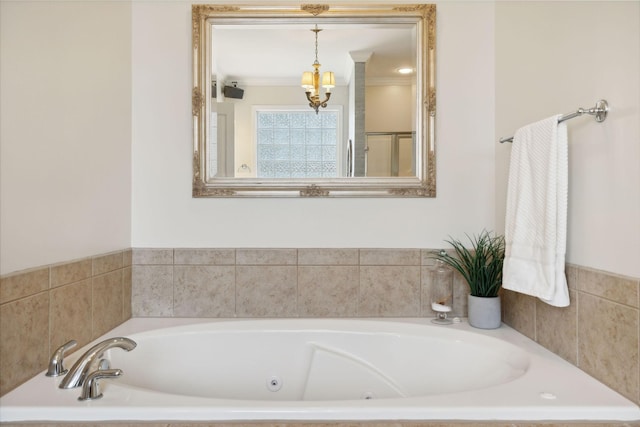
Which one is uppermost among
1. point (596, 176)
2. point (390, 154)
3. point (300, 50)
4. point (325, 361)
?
point (300, 50)

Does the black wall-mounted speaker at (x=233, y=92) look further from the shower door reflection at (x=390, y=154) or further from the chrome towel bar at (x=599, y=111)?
the chrome towel bar at (x=599, y=111)

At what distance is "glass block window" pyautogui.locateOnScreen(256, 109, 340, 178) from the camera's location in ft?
6.46

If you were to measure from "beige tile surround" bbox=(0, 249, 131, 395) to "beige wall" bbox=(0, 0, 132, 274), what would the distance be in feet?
0.18

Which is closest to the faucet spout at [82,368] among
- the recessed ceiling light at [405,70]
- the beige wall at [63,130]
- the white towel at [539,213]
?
the beige wall at [63,130]

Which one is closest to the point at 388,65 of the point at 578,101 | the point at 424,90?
the point at 424,90

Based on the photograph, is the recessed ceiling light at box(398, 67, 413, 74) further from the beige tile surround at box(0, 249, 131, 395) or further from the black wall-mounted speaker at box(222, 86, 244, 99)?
the beige tile surround at box(0, 249, 131, 395)

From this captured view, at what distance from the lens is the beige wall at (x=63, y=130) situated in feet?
3.98

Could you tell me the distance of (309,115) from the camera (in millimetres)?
1978

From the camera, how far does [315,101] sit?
77.9 inches

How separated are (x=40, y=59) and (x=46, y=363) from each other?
3.21 ft

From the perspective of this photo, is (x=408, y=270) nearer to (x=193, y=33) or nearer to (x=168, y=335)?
(x=168, y=335)

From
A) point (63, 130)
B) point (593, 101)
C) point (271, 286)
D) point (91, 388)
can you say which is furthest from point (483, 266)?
point (63, 130)

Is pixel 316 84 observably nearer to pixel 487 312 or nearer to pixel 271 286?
pixel 271 286

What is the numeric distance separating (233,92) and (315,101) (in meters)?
0.40
